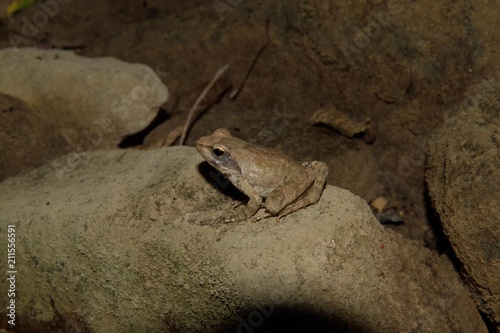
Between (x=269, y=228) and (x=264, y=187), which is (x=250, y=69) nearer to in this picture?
(x=264, y=187)

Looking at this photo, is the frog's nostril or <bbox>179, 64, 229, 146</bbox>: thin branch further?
<bbox>179, 64, 229, 146</bbox>: thin branch

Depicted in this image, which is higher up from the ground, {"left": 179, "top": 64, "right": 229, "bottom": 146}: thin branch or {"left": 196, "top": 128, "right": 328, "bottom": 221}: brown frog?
{"left": 196, "top": 128, "right": 328, "bottom": 221}: brown frog

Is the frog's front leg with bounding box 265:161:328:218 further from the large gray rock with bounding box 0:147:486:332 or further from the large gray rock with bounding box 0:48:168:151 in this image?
the large gray rock with bounding box 0:48:168:151

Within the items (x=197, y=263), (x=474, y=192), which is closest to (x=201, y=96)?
(x=197, y=263)

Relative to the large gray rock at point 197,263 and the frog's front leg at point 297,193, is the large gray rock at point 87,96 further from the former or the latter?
the frog's front leg at point 297,193

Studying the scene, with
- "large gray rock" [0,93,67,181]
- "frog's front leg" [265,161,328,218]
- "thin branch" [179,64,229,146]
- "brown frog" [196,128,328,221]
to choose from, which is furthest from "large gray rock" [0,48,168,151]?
"frog's front leg" [265,161,328,218]

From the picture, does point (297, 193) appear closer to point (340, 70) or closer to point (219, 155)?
point (219, 155)

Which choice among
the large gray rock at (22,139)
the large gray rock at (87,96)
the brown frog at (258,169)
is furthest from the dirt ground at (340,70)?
the large gray rock at (22,139)
